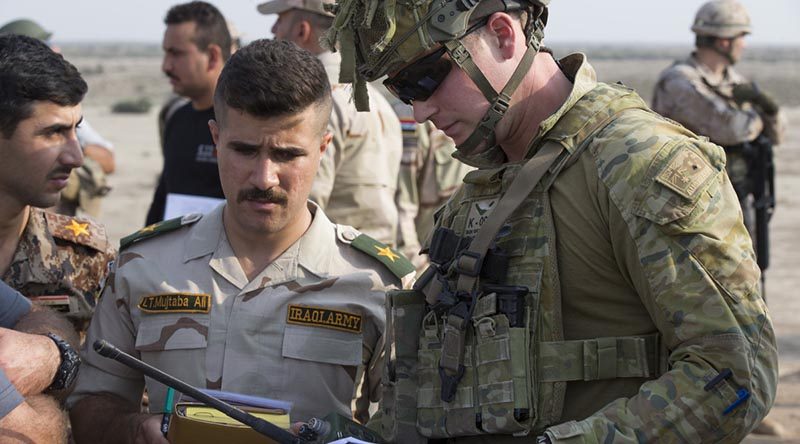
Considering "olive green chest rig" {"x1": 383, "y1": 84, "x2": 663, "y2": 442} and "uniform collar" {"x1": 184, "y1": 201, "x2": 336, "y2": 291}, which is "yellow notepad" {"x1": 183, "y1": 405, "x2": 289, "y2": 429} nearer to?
"olive green chest rig" {"x1": 383, "y1": 84, "x2": 663, "y2": 442}

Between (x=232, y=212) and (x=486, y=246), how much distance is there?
1042 mm

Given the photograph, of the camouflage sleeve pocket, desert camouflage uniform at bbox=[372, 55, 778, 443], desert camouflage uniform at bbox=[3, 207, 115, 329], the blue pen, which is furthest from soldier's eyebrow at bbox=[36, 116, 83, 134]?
the camouflage sleeve pocket

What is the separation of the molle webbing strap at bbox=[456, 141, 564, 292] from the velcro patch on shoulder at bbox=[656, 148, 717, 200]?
275mm

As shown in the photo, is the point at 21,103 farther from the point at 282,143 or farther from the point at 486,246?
the point at 486,246

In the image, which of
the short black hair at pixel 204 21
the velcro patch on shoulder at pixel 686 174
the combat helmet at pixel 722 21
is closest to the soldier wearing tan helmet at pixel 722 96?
the combat helmet at pixel 722 21

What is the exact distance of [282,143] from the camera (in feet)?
10.3

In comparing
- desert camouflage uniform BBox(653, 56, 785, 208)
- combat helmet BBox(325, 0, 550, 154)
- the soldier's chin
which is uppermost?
combat helmet BBox(325, 0, 550, 154)

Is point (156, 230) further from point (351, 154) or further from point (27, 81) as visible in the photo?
A: point (351, 154)

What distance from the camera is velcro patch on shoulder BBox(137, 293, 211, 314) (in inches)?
123

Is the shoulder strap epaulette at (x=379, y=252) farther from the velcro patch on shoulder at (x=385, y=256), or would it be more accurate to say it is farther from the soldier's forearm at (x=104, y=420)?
the soldier's forearm at (x=104, y=420)

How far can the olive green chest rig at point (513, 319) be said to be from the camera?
7.84 feet

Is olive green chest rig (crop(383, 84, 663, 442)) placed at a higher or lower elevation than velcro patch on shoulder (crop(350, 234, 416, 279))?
higher

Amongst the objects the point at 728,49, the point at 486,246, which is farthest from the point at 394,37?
the point at 728,49

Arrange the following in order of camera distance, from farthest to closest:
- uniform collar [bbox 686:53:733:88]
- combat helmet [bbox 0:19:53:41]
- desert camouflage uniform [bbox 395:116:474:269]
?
uniform collar [bbox 686:53:733:88], combat helmet [bbox 0:19:53:41], desert camouflage uniform [bbox 395:116:474:269]
